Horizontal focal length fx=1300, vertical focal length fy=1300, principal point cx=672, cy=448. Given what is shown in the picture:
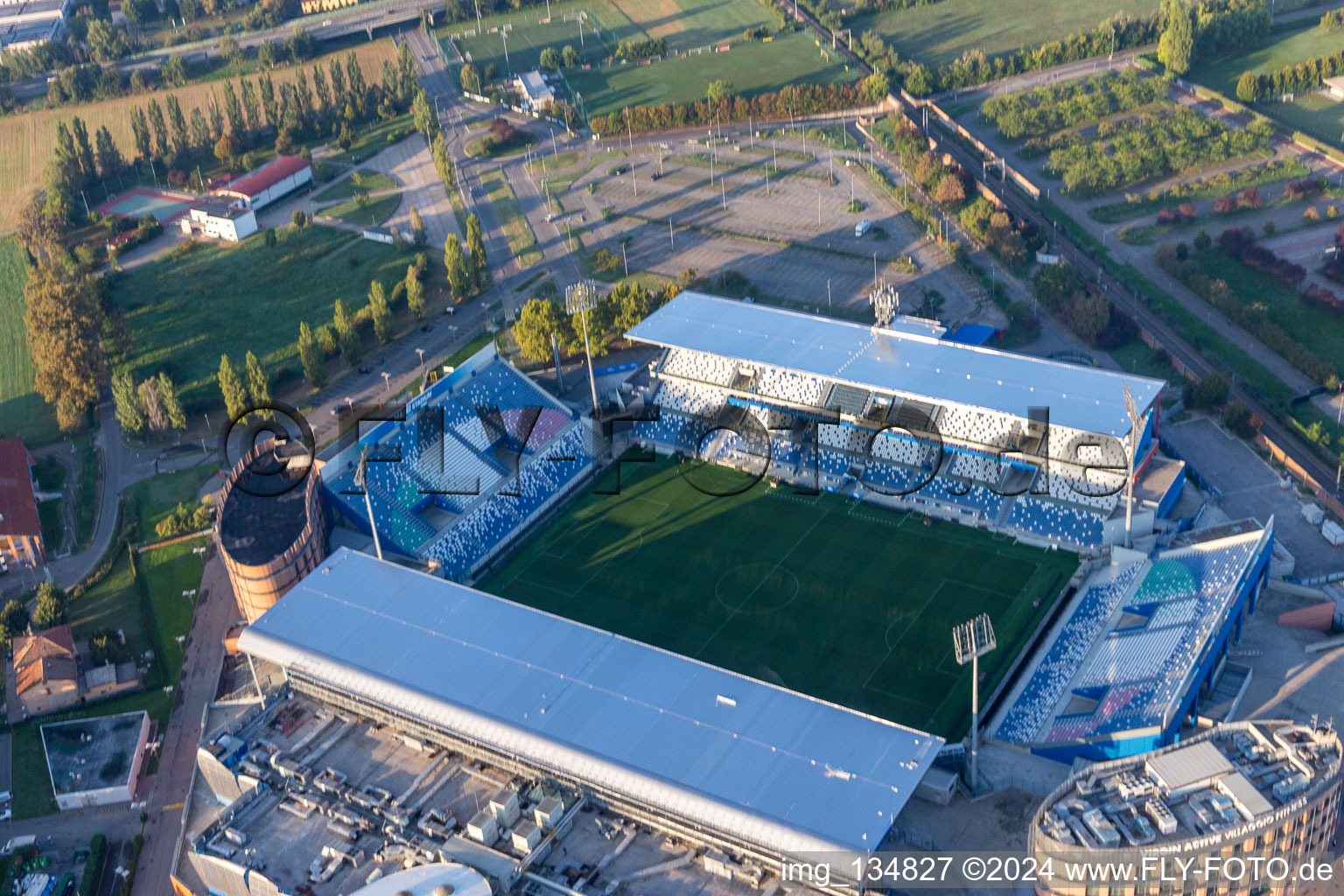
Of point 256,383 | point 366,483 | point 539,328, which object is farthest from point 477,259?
point 366,483

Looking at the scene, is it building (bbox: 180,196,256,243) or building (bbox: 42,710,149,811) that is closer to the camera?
building (bbox: 42,710,149,811)

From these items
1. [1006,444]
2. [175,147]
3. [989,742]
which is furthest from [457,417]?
[175,147]

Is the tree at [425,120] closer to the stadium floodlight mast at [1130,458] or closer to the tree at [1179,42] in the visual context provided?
the tree at [1179,42]

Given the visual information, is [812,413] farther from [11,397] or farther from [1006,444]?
[11,397]

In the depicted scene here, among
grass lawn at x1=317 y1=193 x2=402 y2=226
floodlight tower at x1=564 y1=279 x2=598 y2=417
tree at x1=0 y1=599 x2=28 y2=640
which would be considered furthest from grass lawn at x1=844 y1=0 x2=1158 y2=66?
tree at x1=0 y1=599 x2=28 y2=640

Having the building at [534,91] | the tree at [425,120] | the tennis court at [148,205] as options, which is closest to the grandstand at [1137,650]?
the tree at [425,120]

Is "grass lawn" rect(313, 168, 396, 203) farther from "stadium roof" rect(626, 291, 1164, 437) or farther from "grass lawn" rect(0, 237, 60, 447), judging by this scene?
"stadium roof" rect(626, 291, 1164, 437)
